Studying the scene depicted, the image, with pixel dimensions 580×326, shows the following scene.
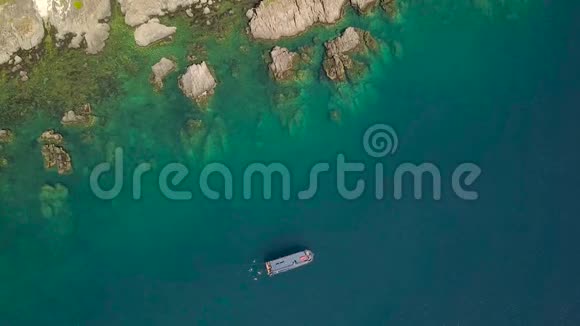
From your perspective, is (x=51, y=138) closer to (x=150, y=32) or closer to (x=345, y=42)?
(x=150, y=32)

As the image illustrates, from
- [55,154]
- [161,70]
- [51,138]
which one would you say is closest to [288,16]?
[161,70]

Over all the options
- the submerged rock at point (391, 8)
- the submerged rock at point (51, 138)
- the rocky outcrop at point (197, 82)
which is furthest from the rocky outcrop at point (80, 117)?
the submerged rock at point (391, 8)

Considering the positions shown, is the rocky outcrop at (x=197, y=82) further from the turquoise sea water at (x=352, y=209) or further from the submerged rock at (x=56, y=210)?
the submerged rock at (x=56, y=210)

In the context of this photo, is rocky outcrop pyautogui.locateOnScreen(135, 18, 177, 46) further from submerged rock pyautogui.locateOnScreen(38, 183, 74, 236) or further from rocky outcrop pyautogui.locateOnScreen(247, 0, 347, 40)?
submerged rock pyautogui.locateOnScreen(38, 183, 74, 236)

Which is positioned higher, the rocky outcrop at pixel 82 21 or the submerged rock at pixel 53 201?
the rocky outcrop at pixel 82 21

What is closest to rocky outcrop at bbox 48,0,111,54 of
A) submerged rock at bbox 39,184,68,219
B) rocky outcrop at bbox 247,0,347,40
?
submerged rock at bbox 39,184,68,219

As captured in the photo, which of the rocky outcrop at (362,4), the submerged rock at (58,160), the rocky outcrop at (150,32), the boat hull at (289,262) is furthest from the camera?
the rocky outcrop at (150,32)
